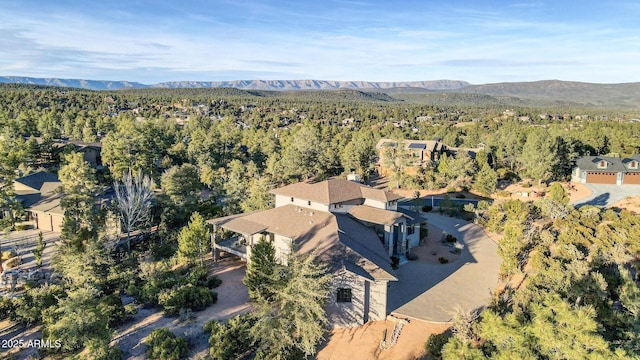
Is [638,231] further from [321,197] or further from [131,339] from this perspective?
[131,339]

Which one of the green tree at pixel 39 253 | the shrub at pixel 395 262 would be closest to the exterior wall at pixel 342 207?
the shrub at pixel 395 262

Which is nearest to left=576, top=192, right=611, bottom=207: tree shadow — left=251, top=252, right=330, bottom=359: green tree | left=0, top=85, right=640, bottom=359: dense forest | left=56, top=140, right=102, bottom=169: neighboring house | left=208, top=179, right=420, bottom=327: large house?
left=0, top=85, right=640, bottom=359: dense forest

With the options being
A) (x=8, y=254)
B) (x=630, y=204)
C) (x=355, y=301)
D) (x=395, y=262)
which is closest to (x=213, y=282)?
(x=355, y=301)

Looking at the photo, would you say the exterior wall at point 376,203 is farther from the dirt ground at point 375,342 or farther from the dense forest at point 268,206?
the dirt ground at point 375,342

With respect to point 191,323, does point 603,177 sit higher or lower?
higher

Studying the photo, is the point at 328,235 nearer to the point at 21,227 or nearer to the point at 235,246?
the point at 235,246

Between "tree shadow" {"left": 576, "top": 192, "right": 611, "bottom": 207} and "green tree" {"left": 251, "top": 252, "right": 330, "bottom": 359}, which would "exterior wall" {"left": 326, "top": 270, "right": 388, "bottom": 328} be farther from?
"tree shadow" {"left": 576, "top": 192, "right": 611, "bottom": 207}

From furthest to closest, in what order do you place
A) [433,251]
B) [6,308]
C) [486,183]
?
1. [486,183]
2. [433,251]
3. [6,308]
